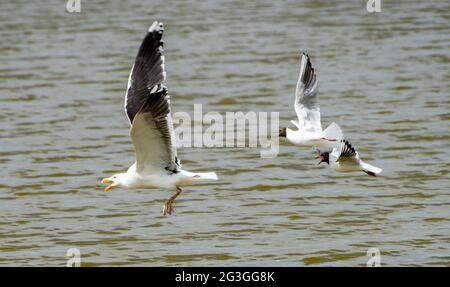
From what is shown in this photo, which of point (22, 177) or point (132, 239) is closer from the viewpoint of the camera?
point (132, 239)

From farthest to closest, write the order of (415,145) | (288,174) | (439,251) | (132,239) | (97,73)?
(97,73)
(415,145)
(288,174)
(132,239)
(439,251)

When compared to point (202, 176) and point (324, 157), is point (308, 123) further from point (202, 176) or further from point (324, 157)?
point (202, 176)

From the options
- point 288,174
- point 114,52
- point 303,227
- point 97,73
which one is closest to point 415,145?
point 288,174

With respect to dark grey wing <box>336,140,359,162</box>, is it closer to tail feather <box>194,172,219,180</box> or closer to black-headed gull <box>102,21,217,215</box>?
black-headed gull <box>102,21,217,215</box>

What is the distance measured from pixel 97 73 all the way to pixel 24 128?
14.8 feet

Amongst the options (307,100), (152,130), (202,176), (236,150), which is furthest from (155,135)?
(236,150)

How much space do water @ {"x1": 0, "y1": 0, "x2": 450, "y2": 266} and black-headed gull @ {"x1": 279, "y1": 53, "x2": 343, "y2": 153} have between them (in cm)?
82

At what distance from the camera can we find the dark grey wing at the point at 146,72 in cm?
1177

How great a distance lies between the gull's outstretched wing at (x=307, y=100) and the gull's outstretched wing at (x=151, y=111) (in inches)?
87.9

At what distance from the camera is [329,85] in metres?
20.7

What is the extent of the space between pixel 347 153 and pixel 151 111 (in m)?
2.77

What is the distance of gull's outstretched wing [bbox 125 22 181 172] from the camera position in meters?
10.8

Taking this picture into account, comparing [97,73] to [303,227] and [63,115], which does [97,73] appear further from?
[303,227]

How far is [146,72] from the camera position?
12008 millimetres
